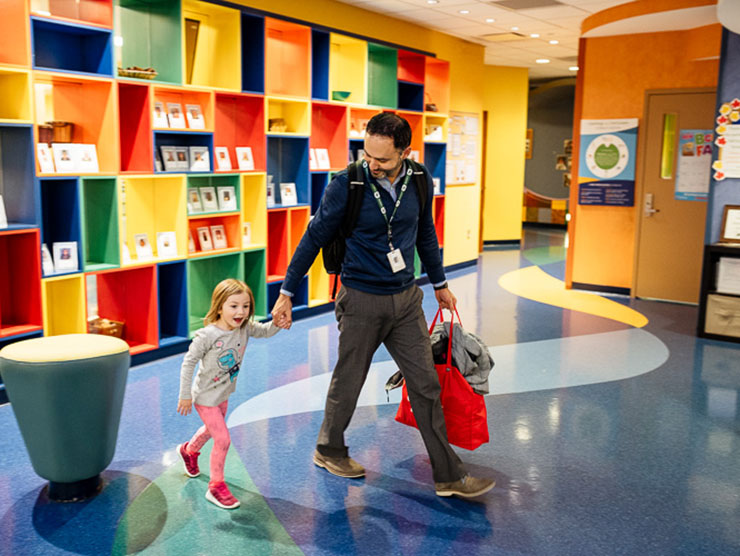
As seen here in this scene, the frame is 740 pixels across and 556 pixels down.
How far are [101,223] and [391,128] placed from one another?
10.3 feet

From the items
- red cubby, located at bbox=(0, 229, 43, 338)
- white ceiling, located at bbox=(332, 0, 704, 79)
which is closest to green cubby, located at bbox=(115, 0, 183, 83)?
red cubby, located at bbox=(0, 229, 43, 338)

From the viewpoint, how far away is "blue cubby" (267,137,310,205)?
7.38m

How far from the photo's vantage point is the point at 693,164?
8289 mm

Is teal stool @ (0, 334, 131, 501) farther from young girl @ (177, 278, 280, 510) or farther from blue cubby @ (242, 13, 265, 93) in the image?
blue cubby @ (242, 13, 265, 93)

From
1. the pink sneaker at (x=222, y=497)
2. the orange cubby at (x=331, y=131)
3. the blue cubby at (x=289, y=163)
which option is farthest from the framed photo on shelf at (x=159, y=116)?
the pink sneaker at (x=222, y=497)

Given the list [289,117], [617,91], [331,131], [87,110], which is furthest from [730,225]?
[87,110]

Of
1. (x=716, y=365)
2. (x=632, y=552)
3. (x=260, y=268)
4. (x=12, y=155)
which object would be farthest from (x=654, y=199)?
(x=12, y=155)

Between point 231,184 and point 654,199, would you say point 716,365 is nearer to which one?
point 654,199

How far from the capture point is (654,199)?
340 inches

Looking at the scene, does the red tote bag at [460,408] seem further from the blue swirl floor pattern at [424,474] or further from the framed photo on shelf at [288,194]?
the framed photo on shelf at [288,194]

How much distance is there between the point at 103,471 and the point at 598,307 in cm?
605

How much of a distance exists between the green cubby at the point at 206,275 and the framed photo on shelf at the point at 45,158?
1.84 m

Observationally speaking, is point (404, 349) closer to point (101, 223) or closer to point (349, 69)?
point (101, 223)

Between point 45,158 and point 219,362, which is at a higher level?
point 45,158
